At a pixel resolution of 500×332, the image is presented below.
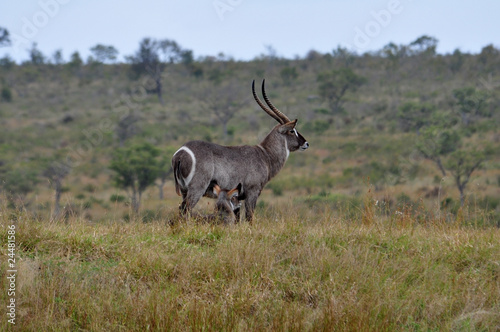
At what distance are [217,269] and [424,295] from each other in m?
1.67

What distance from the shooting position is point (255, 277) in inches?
174

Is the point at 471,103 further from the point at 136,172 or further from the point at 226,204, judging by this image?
the point at 226,204

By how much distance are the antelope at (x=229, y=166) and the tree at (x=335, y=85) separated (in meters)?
37.0

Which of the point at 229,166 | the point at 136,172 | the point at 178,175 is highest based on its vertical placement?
the point at 229,166

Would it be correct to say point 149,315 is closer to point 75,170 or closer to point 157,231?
point 157,231

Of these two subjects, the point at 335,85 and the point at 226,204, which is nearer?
the point at 226,204

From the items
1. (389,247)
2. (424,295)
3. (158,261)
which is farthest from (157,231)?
(424,295)

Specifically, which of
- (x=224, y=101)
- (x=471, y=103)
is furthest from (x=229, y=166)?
(x=224, y=101)

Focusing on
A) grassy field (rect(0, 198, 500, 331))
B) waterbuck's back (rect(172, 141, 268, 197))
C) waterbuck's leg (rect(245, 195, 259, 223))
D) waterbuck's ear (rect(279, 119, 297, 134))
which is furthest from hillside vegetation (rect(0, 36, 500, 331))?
waterbuck's ear (rect(279, 119, 297, 134))

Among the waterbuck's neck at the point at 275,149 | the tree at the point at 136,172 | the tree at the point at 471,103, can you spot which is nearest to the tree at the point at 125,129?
the tree at the point at 136,172

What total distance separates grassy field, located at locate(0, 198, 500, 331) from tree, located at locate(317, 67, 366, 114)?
39143 mm

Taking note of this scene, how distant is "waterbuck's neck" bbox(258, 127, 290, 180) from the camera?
289 inches

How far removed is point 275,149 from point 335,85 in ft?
125

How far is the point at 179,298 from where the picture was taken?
163 inches
